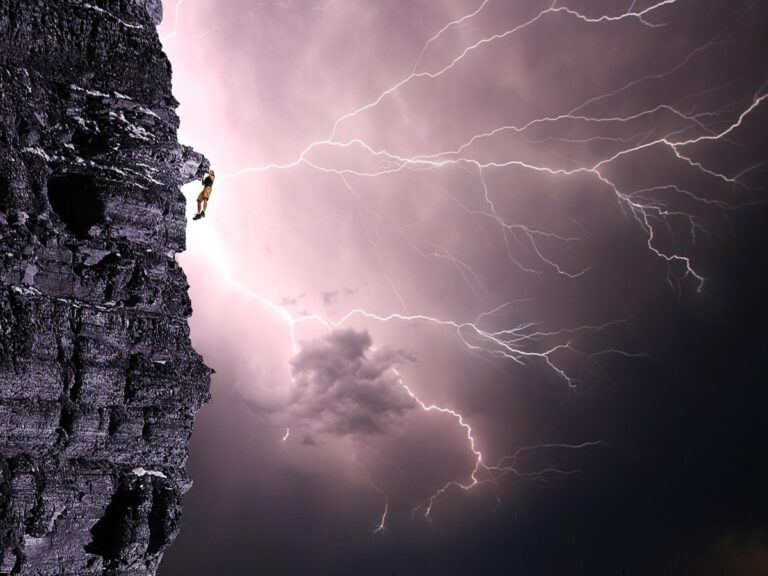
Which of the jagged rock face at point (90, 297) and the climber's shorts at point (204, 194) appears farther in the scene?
the climber's shorts at point (204, 194)

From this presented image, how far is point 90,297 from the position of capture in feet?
33.1

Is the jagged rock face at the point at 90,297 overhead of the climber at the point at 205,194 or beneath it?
beneath

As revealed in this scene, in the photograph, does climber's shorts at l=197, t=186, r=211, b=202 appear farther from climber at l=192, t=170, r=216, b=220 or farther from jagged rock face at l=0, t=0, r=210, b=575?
jagged rock face at l=0, t=0, r=210, b=575

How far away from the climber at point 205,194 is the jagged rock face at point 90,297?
1228 millimetres

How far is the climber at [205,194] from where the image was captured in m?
12.9

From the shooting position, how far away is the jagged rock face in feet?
30.0

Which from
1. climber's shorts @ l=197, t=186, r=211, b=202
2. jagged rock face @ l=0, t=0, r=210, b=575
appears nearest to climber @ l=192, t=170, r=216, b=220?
climber's shorts @ l=197, t=186, r=211, b=202

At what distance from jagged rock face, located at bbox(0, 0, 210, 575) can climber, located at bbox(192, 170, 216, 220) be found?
48.3 inches

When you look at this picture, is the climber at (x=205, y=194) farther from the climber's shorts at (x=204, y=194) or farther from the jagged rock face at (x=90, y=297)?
the jagged rock face at (x=90, y=297)

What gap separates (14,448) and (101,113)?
5456 mm

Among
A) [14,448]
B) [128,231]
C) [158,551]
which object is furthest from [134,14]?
[158,551]

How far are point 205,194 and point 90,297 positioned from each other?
149 inches

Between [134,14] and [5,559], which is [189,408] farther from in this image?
[134,14]

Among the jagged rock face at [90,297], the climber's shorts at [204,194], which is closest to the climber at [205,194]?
the climber's shorts at [204,194]
